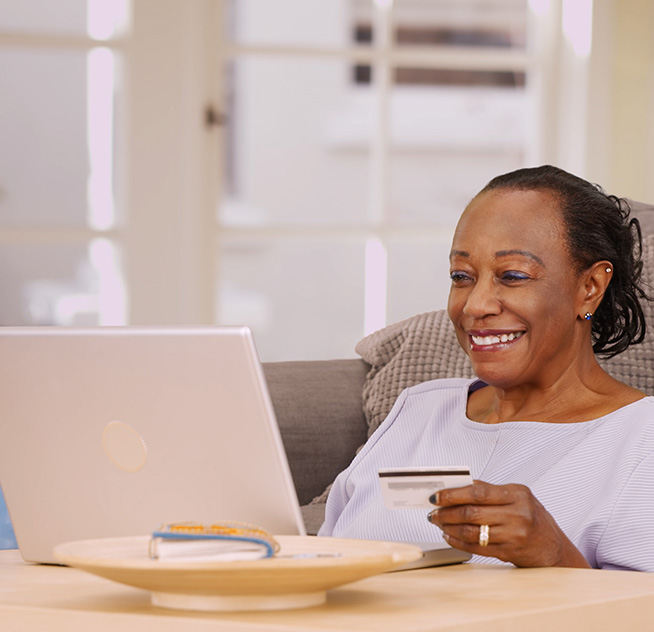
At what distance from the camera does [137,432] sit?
3.00 ft

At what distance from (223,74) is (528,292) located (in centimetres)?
215

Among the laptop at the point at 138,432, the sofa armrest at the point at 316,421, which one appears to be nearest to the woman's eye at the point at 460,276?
the laptop at the point at 138,432

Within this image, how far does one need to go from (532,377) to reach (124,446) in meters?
0.61

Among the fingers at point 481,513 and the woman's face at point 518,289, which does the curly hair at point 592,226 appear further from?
the fingers at point 481,513

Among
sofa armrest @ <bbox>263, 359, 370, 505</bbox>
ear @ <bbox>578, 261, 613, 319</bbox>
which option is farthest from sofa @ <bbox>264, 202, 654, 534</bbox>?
ear @ <bbox>578, 261, 613, 319</bbox>

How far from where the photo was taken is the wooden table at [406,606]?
745mm

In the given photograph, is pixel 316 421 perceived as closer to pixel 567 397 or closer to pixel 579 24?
pixel 567 397

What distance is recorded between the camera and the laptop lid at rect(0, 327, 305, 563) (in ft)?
2.83

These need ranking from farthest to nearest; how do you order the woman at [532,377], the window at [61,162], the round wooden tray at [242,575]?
the window at [61,162] < the woman at [532,377] < the round wooden tray at [242,575]

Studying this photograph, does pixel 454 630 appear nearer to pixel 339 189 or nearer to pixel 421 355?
pixel 421 355

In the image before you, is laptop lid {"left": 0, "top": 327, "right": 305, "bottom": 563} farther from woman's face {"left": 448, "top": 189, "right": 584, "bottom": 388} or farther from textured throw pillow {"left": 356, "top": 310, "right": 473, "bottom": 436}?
textured throw pillow {"left": 356, "top": 310, "right": 473, "bottom": 436}

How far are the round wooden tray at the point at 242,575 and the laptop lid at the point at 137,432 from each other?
0.09m

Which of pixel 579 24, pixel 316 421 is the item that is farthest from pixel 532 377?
pixel 579 24

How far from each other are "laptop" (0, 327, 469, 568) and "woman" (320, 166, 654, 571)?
0.27 meters
